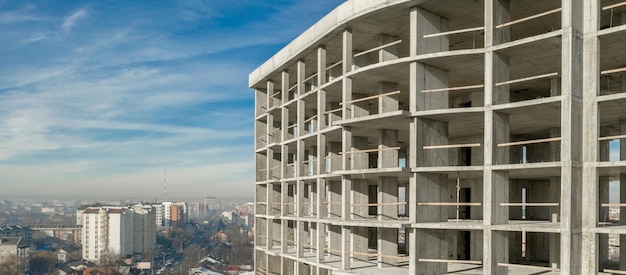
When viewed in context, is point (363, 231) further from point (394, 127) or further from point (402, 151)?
point (402, 151)

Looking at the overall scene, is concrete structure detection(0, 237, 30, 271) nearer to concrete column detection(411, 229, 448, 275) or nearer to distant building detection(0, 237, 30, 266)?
distant building detection(0, 237, 30, 266)

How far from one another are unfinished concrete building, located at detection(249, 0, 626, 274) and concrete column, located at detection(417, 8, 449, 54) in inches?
2.1

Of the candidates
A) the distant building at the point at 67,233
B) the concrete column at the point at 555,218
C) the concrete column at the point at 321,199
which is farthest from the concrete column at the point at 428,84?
the distant building at the point at 67,233

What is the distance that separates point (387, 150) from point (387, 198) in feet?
6.95

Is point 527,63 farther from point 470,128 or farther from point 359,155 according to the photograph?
point 359,155

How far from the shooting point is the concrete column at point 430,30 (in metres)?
18.2

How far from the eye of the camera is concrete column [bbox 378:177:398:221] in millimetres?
A: 21797

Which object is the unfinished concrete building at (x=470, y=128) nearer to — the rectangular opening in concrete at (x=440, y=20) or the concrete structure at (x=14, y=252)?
the rectangular opening in concrete at (x=440, y=20)

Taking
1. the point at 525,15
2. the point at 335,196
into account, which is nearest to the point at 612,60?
the point at 525,15


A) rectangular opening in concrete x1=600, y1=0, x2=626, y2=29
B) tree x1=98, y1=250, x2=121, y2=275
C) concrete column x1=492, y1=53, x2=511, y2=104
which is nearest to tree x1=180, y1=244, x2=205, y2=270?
tree x1=98, y1=250, x2=121, y2=275

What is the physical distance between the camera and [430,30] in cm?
1850

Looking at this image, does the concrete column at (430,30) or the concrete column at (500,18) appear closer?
the concrete column at (500,18)

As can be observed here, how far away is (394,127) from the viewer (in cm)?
2102

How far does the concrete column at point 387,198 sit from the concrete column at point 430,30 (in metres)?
6.25
